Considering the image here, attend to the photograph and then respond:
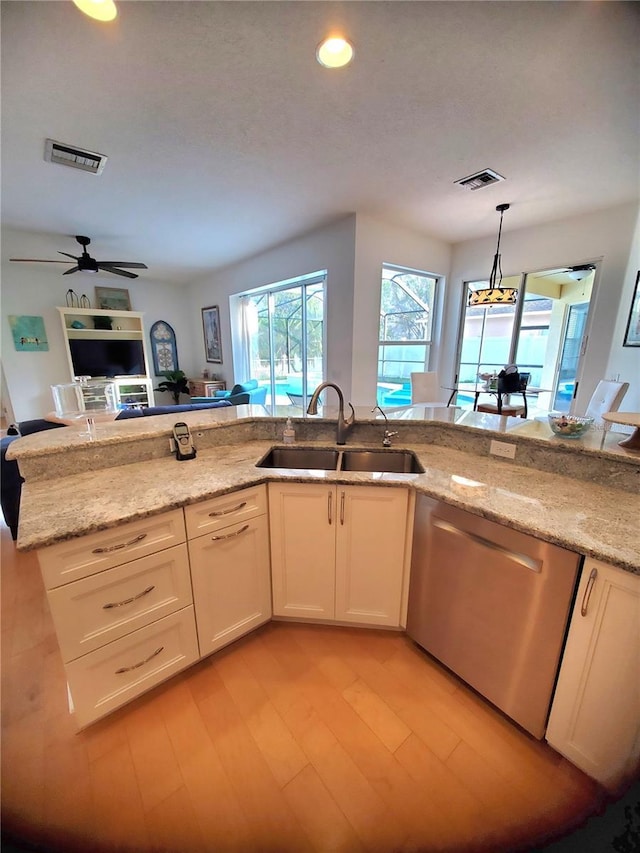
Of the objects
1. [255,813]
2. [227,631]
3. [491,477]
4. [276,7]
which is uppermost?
[276,7]

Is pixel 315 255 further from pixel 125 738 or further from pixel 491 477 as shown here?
pixel 125 738

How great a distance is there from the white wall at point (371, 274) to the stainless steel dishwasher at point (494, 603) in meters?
2.60

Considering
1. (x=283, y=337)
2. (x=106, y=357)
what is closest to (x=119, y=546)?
(x=283, y=337)

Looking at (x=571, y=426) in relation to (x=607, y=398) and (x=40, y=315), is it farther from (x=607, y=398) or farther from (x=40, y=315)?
(x=40, y=315)

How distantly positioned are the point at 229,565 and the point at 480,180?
3465mm

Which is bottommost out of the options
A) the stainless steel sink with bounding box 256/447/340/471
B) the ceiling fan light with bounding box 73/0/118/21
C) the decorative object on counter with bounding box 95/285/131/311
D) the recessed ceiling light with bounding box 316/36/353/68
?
the stainless steel sink with bounding box 256/447/340/471

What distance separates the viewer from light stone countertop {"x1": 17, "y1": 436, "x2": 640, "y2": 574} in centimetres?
100

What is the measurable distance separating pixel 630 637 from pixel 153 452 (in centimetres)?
197

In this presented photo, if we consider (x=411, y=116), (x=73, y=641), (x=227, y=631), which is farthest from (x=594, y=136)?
(x=73, y=641)

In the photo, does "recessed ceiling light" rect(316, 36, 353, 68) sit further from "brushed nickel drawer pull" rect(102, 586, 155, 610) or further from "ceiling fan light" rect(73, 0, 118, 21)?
"brushed nickel drawer pull" rect(102, 586, 155, 610)

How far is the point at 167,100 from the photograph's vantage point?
1792mm

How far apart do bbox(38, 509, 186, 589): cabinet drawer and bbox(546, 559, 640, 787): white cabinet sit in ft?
4.61

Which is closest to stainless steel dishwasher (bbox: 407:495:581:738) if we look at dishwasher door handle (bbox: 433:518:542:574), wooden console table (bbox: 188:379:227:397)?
dishwasher door handle (bbox: 433:518:542:574)

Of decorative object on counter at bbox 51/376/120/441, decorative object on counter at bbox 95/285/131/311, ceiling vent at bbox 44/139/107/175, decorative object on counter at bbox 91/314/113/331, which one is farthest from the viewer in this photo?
decorative object on counter at bbox 95/285/131/311
